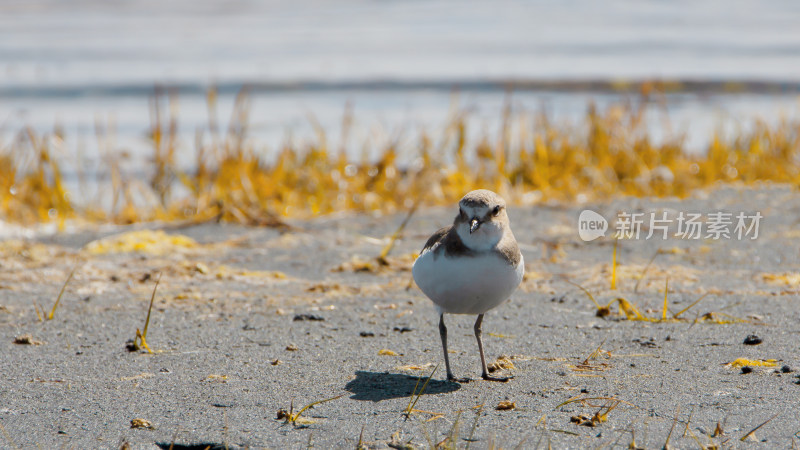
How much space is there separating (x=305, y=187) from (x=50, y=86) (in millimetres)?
8536

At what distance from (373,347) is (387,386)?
0.48 metres

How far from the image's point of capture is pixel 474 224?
10.4 feet

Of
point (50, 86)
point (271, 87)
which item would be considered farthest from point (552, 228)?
point (50, 86)

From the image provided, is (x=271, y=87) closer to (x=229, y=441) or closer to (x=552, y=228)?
(x=552, y=228)

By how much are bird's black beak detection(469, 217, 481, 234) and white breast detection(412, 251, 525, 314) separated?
0.33 feet

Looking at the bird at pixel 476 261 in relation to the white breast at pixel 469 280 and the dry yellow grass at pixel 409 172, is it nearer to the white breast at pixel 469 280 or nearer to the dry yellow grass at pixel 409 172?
the white breast at pixel 469 280

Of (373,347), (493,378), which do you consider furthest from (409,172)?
(493,378)

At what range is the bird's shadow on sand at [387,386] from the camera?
10.6 feet

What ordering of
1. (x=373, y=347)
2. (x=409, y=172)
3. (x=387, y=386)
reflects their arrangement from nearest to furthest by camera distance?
(x=387, y=386), (x=373, y=347), (x=409, y=172)

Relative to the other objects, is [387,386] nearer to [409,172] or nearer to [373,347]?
[373,347]

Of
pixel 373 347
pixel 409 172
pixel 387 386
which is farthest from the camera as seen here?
pixel 409 172

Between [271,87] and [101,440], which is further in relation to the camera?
[271,87]

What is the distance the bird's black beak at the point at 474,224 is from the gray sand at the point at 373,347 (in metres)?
0.59

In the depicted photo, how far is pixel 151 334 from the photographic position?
3.93 meters
